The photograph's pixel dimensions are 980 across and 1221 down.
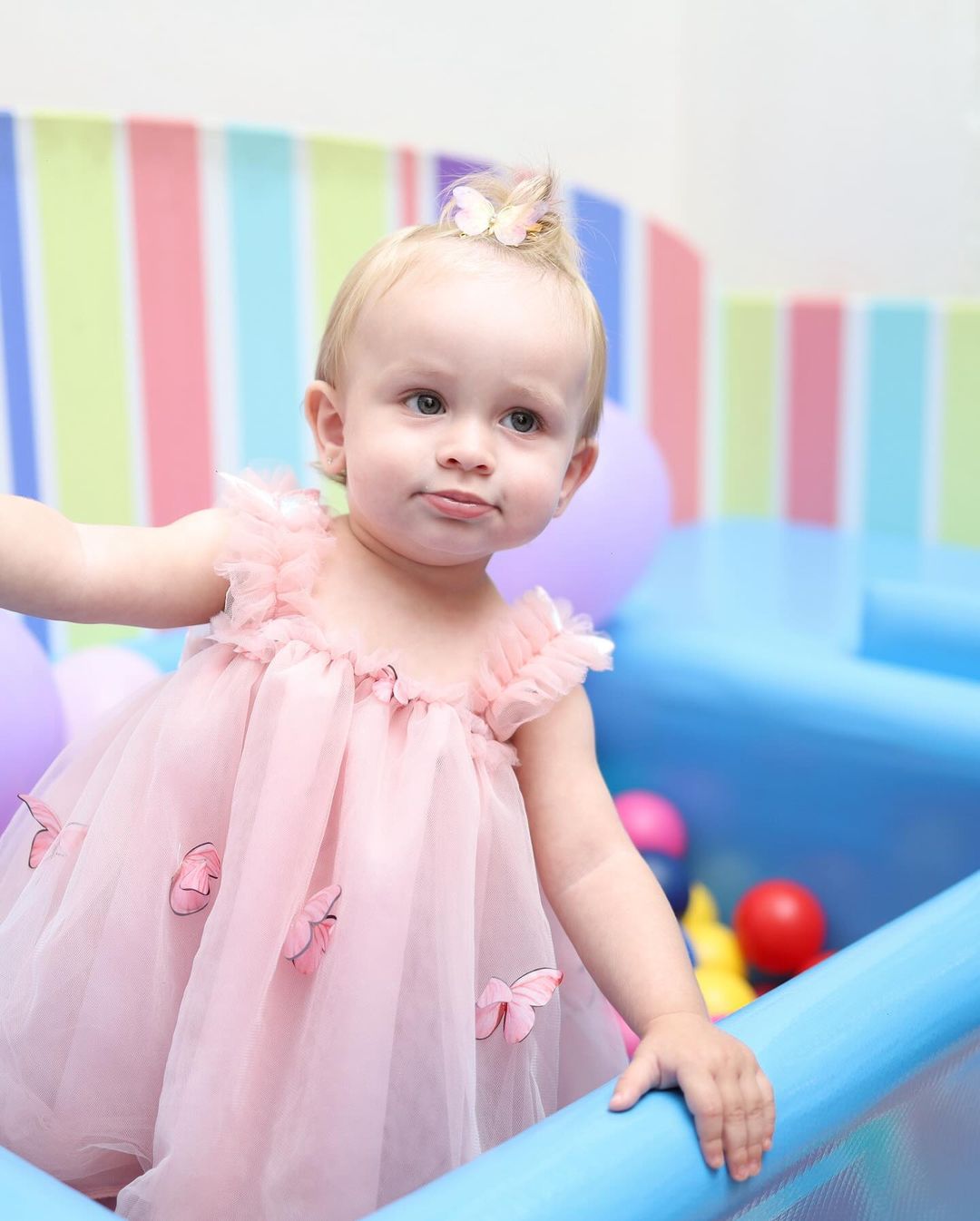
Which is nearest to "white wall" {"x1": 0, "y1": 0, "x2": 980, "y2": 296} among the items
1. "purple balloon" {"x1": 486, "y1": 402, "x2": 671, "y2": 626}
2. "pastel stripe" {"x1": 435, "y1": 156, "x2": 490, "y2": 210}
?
"pastel stripe" {"x1": 435, "y1": 156, "x2": 490, "y2": 210}

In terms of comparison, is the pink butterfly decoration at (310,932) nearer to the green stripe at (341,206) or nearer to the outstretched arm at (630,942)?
the outstretched arm at (630,942)

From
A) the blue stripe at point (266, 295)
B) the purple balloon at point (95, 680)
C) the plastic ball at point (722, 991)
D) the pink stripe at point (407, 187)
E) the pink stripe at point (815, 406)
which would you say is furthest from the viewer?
the pink stripe at point (815, 406)

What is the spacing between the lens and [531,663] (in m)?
0.86

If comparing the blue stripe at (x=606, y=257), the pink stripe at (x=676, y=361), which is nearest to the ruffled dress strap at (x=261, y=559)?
the blue stripe at (x=606, y=257)

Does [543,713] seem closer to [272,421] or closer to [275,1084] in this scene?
[275,1084]

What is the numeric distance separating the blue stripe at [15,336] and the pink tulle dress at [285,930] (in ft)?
2.05

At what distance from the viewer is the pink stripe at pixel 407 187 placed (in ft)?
5.49

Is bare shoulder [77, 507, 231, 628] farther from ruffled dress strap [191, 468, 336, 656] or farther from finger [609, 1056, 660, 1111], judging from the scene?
finger [609, 1056, 660, 1111]

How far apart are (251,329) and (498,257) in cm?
81

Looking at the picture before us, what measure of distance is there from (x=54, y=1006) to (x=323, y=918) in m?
0.17

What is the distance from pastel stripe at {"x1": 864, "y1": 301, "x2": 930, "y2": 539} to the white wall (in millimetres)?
148

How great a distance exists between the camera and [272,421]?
64.0 inches

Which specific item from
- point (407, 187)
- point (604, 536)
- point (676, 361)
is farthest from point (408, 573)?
point (676, 361)

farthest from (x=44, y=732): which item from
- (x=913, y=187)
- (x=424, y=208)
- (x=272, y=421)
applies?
(x=913, y=187)
